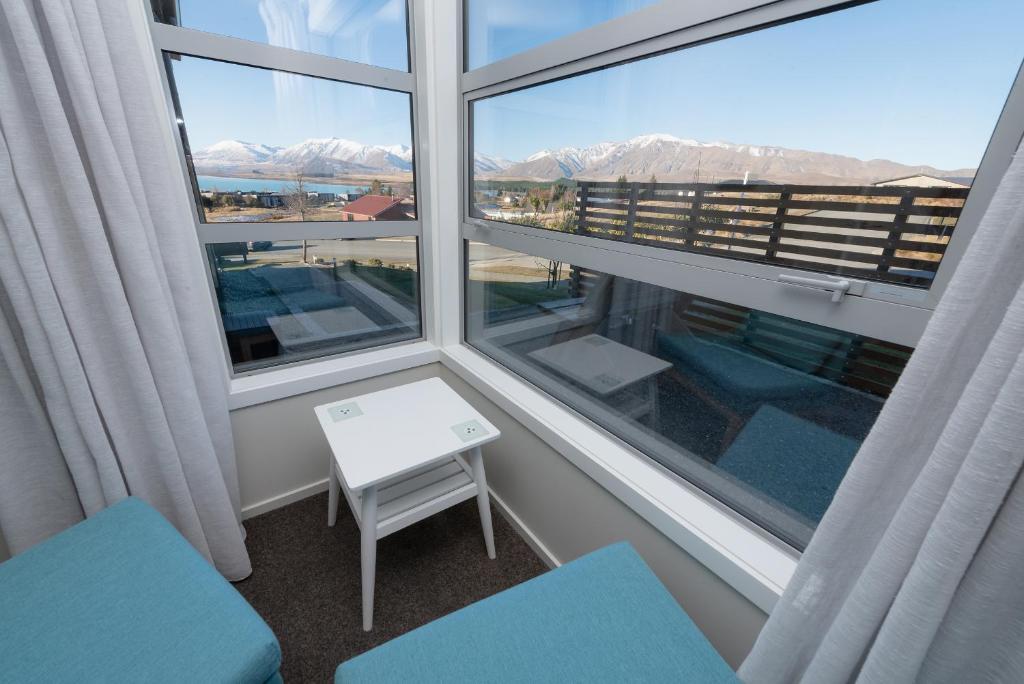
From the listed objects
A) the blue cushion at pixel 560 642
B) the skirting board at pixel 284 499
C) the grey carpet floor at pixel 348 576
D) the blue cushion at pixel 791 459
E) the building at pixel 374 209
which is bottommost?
the grey carpet floor at pixel 348 576

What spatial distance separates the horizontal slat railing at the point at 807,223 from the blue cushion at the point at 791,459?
420 mm

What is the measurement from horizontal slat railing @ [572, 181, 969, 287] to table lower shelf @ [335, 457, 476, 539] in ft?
3.14

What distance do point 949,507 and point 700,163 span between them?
79 cm

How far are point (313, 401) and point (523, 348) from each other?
91cm

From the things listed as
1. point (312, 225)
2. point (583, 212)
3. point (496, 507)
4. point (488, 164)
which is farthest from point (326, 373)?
point (583, 212)

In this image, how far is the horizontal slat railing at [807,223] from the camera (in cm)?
65

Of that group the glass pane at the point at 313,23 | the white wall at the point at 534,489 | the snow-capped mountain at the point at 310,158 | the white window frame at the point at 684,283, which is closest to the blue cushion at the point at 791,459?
the white window frame at the point at 684,283

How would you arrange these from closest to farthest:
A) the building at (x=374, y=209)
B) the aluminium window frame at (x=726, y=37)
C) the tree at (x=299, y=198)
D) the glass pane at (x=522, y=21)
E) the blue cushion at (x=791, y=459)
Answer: the aluminium window frame at (x=726, y=37), the blue cushion at (x=791, y=459), the glass pane at (x=522, y=21), the tree at (x=299, y=198), the building at (x=374, y=209)

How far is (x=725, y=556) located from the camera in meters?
0.87

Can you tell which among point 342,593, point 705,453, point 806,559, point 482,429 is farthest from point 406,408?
point 806,559

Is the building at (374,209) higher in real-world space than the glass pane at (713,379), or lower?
higher

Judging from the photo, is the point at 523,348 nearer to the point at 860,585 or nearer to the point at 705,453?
the point at 705,453

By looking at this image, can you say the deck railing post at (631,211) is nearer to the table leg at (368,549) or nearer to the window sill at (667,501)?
the window sill at (667,501)

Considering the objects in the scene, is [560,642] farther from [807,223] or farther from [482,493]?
[807,223]
